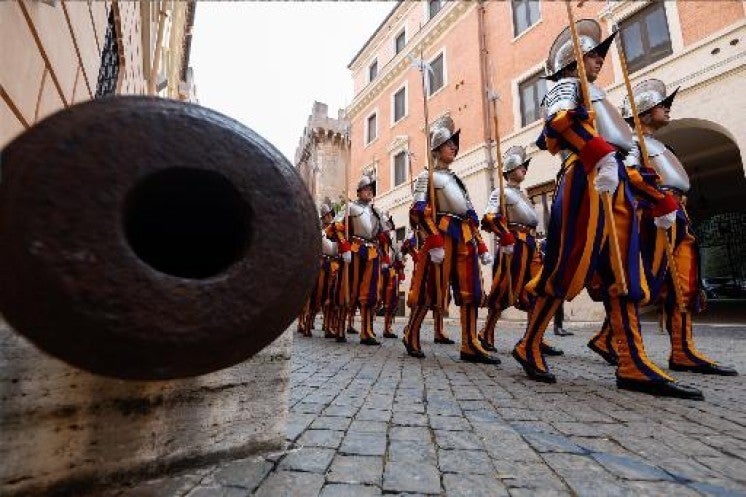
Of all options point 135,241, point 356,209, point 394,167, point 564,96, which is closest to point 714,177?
point 394,167

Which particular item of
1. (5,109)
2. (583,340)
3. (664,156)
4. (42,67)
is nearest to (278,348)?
(5,109)

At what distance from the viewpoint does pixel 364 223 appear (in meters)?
7.11

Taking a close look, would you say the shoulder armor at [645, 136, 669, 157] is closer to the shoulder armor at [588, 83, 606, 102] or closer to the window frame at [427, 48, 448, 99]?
the shoulder armor at [588, 83, 606, 102]

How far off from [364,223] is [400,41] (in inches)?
606

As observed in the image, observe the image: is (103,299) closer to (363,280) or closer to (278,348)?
(278,348)

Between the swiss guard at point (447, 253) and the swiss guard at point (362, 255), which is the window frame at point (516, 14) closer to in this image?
the swiss guard at point (362, 255)

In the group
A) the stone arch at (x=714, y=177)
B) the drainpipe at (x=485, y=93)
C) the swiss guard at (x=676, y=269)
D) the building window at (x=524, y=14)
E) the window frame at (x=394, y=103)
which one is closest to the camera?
the swiss guard at (x=676, y=269)

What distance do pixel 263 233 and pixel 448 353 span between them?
4.54m

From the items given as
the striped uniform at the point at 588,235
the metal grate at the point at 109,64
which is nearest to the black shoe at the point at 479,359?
the striped uniform at the point at 588,235

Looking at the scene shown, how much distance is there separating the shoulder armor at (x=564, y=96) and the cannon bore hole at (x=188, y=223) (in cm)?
246

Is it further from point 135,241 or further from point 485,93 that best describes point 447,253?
point 485,93

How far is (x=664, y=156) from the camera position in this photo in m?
3.75

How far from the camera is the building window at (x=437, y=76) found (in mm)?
16625

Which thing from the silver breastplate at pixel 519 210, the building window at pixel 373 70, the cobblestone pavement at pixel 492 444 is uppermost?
the building window at pixel 373 70
